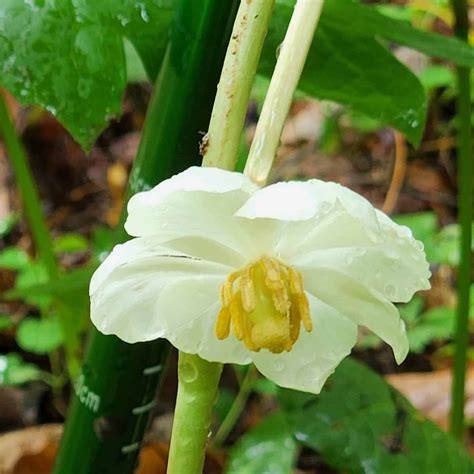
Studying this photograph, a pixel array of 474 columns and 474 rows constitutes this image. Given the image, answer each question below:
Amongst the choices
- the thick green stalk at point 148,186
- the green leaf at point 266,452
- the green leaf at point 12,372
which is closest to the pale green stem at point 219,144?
the thick green stalk at point 148,186

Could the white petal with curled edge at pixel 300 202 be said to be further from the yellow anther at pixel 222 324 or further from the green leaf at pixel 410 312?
the green leaf at pixel 410 312

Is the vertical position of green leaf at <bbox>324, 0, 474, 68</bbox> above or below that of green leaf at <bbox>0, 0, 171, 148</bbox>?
above

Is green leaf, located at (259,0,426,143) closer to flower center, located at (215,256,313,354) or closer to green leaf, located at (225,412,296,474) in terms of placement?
flower center, located at (215,256,313,354)

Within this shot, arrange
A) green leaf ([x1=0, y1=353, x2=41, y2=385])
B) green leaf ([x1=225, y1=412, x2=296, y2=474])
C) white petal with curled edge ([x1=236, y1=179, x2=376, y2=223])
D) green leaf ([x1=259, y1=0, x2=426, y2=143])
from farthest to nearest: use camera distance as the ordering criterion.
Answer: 1. green leaf ([x1=0, y1=353, x2=41, y2=385])
2. green leaf ([x1=225, y1=412, x2=296, y2=474])
3. green leaf ([x1=259, y1=0, x2=426, y2=143])
4. white petal with curled edge ([x1=236, y1=179, x2=376, y2=223])

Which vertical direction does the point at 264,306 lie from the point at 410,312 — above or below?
above

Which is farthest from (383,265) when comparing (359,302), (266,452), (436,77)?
(436,77)

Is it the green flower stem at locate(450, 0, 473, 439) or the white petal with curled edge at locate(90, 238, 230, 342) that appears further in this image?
the green flower stem at locate(450, 0, 473, 439)

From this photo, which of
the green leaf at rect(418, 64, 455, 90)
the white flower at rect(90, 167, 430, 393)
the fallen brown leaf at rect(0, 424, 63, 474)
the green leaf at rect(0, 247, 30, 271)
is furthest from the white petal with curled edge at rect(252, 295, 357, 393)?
the green leaf at rect(418, 64, 455, 90)

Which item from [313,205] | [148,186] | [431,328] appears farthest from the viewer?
[431,328]

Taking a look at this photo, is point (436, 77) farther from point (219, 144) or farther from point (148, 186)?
point (219, 144)
